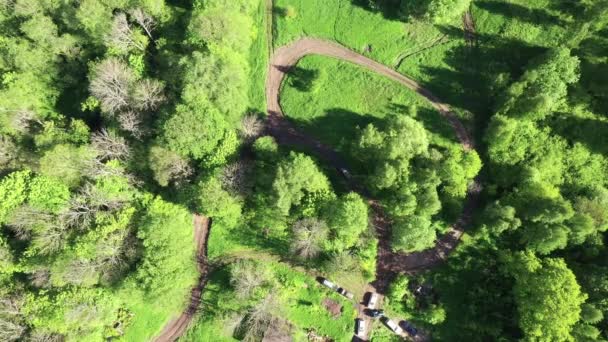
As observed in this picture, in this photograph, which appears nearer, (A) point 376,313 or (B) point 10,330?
(B) point 10,330

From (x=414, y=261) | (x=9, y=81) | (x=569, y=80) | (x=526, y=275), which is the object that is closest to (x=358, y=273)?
(x=414, y=261)

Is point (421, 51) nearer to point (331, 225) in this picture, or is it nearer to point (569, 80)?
point (569, 80)

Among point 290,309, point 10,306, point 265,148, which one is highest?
point 265,148

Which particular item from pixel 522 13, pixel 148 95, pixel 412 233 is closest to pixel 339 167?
pixel 412 233

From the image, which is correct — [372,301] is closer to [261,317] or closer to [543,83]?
[261,317]

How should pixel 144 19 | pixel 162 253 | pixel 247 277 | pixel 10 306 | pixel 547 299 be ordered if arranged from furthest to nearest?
1. pixel 144 19
2. pixel 247 277
3. pixel 10 306
4. pixel 162 253
5. pixel 547 299

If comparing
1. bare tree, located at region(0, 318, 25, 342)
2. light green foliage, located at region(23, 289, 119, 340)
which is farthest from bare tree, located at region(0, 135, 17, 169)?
bare tree, located at region(0, 318, 25, 342)
